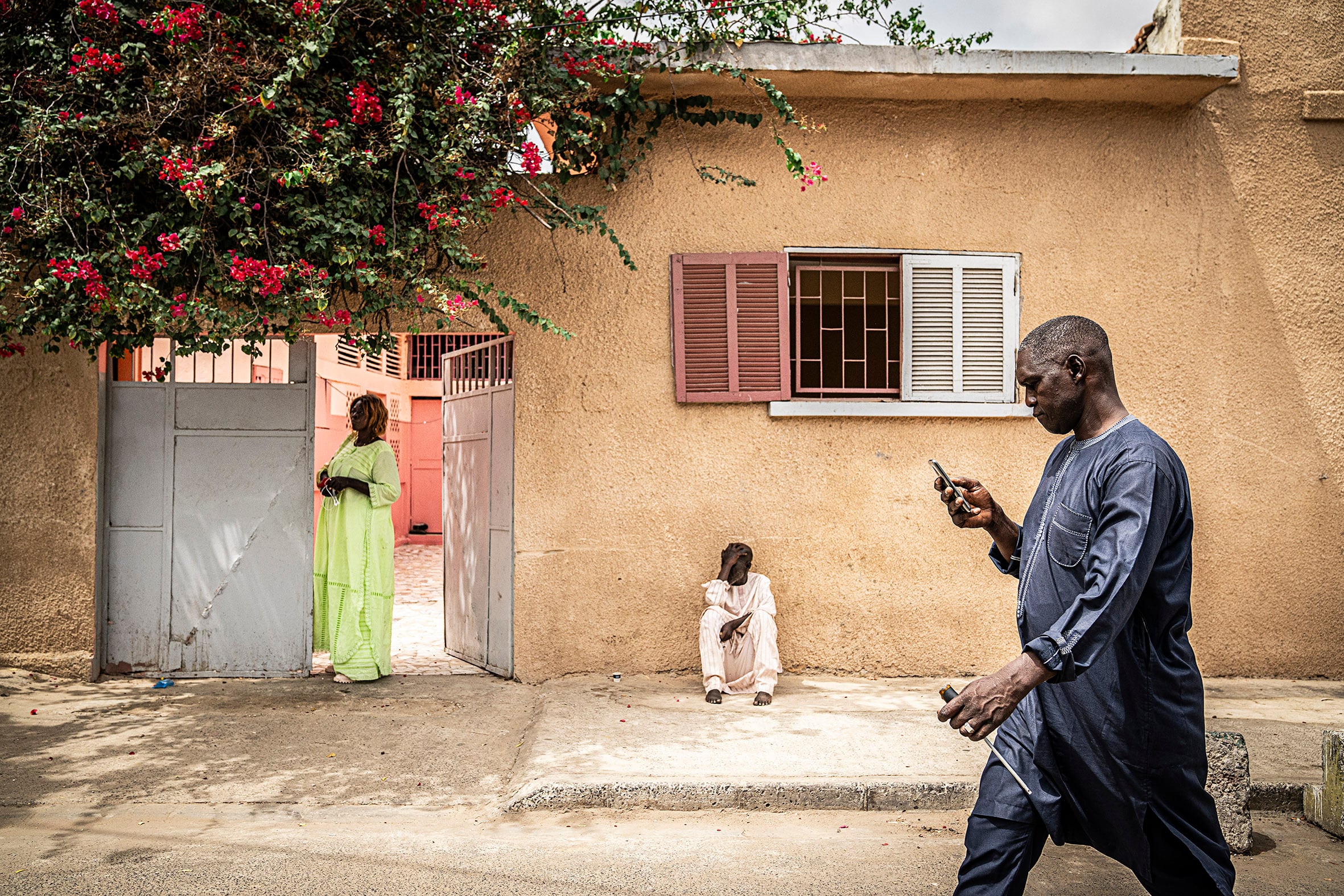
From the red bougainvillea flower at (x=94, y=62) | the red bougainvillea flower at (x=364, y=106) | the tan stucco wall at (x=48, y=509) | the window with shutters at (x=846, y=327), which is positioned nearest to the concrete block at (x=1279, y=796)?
the window with shutters at (x=846, y=327)

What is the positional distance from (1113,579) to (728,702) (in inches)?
139

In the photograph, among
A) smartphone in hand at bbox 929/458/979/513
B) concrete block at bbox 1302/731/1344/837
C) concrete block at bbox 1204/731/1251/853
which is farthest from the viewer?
concrete block at bbox 1302/731/1344/837

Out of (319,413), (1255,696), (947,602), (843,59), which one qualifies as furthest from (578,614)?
(319,413)

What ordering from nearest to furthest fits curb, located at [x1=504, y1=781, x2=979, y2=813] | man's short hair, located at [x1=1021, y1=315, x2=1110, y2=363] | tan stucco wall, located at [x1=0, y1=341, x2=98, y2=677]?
1. man's short hair, located at [x1=1021, y1=315, x2=1110, y2=363]
2. curb, located at [x1=504, y1=781, x2=979, y2=813]
3. tan stucco wall, located at [x1=0, y1=341, x2=98, y2=677]

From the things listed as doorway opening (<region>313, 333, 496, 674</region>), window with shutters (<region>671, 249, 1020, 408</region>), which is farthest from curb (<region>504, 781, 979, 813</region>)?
window with shutters (<region>671, 249, 1020, 408</region>)

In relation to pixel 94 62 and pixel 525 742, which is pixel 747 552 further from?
pixel 94 62

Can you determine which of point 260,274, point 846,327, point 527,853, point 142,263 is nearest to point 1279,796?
point 527,853

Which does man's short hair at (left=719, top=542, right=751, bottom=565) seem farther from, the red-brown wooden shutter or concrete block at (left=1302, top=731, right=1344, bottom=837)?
concrete block at (left=1302, top=731, right=1344, bottom=837)

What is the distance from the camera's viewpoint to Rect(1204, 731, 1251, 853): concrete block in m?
3.65

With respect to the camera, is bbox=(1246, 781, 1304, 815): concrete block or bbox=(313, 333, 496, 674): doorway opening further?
bbox=(313, 333, 496, 674): doorway opening

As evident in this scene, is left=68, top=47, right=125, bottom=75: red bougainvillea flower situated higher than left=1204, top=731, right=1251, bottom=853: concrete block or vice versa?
left=68, top=47, right=125, bottom=75: red bougainvillea flower

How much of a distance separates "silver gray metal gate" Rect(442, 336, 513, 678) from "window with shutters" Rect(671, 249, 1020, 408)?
1.26 metres

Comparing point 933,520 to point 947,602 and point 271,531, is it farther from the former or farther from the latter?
point 271,531

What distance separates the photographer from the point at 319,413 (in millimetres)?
11406
